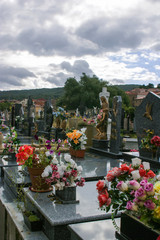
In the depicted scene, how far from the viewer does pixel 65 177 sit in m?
4.05

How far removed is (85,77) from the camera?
55219 mm

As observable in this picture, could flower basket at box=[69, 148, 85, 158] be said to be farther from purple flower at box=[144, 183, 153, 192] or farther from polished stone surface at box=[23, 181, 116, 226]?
purple flower at box=[144, 183, 153, 192]

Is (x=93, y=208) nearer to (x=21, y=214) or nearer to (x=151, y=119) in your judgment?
(x=21, y=214)

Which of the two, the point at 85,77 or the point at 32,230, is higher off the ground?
the point at 85,77

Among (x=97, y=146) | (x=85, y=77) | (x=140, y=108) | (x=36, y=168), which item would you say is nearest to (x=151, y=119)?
(x=140, y=108)

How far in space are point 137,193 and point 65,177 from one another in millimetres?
2074

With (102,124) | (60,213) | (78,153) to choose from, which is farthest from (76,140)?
(60,213)

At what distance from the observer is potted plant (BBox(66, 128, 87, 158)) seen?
923cm

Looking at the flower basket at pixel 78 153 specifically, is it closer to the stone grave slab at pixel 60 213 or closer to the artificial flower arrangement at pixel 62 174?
the stone grave slab at pixel 60 213

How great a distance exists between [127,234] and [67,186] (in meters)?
1.69

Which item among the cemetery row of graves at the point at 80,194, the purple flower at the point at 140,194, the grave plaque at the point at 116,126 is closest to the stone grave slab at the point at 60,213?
the cemetery row of graves at the point at 80,194

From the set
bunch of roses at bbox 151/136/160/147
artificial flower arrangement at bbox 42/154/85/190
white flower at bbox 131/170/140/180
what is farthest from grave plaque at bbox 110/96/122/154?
white flower at bbox 131/170/140/180

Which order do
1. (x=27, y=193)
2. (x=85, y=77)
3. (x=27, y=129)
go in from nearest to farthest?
(x=27, y=193), (x=27, y=129), (x=85, y=77)

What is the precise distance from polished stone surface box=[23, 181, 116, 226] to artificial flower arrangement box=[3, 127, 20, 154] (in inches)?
136
